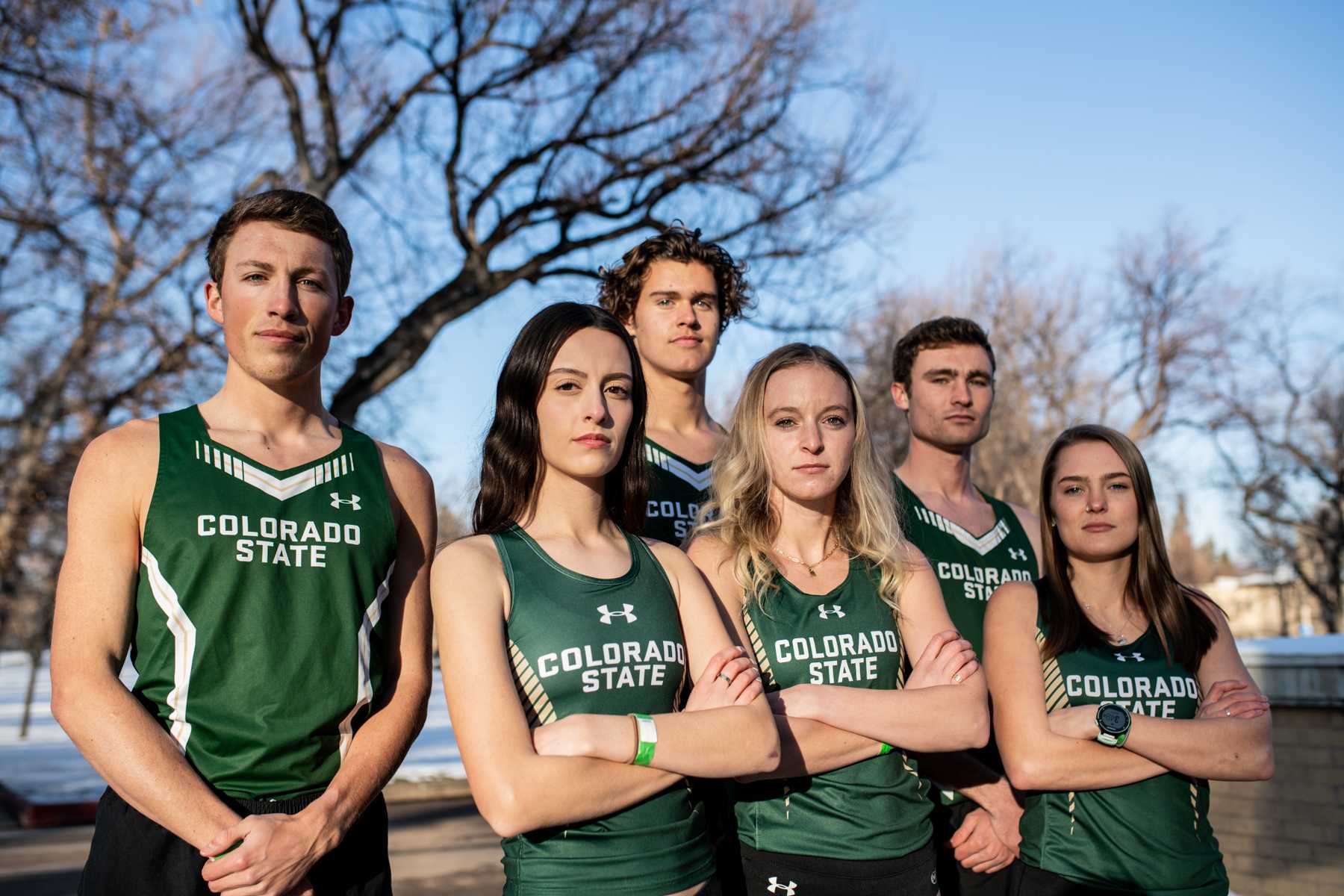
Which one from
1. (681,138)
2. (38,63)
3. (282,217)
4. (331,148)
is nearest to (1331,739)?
(282,217)

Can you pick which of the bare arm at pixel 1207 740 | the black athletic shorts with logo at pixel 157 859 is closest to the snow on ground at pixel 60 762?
the black athletic shorts with logo at pixel 157 859

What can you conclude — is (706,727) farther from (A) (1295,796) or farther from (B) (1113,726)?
(A) (1295,796)

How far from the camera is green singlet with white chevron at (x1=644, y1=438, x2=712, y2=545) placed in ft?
12.0

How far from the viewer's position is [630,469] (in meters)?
3.03

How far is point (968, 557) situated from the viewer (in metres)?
4.04

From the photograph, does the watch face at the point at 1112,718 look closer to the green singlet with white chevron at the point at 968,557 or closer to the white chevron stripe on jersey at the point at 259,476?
the green singlet with white chevron at the point at 968,557

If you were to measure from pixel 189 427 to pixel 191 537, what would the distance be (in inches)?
12.8

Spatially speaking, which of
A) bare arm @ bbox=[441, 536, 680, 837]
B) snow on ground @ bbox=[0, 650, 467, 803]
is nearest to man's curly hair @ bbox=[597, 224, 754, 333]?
bare arm @ bbox=[441, 536, 680, 837]

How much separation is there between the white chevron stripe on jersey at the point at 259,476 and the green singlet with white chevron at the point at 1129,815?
7.12ft

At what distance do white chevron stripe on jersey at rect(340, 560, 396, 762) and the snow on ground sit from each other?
526cm

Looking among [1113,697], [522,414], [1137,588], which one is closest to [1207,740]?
[1113,697]

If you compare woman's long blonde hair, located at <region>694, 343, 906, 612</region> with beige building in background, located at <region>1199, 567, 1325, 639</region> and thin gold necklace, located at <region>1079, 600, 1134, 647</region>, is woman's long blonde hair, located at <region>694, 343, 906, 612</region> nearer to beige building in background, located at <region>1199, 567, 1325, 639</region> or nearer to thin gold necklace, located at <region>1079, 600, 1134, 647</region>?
thin gold necklace, located at <region>1079, 600, 1134, 647</region>

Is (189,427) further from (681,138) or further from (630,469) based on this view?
(681,138)

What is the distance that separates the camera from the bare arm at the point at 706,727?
2.42m
